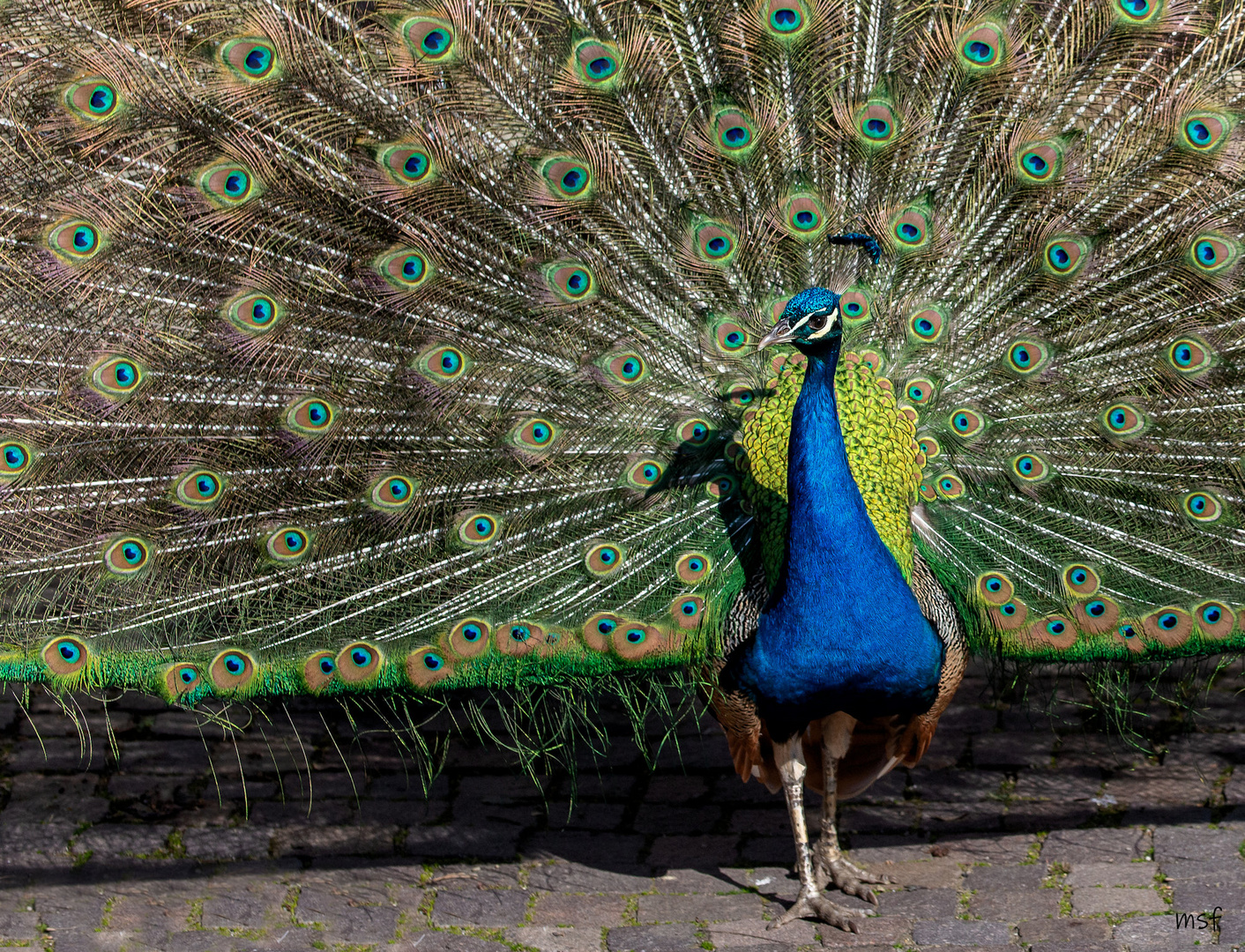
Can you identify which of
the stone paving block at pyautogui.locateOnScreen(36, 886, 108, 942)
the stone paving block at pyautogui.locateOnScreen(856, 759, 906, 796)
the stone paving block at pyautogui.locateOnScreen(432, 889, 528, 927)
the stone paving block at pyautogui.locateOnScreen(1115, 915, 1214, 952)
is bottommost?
the stone paving block at pyautogui.locateOnScreen(36, 886, 108, 942)

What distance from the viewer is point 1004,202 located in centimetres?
439

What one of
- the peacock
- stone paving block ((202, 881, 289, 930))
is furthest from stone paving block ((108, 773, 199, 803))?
the peacock

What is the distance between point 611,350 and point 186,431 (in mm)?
1234

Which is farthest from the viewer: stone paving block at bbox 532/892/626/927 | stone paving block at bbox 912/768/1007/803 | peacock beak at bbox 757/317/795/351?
stone paving block at bbox 912/768/1007/803

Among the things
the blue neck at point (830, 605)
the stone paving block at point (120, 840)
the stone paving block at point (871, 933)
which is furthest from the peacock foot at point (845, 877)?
the stone paving block at point (120, 840)

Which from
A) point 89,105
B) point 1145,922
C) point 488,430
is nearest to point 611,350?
point 488,430

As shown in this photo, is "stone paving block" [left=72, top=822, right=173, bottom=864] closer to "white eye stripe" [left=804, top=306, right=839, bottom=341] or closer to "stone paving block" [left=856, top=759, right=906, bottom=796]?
"stone paving block" [left=856, top=759, right=906, bottom=796]

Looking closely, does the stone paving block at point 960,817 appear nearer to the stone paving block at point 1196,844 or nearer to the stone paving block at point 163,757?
the stone paving block at point 1196,844

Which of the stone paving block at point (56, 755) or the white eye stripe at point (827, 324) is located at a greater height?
the white eye stripe at point (827, 324)

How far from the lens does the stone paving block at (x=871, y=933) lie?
4.38 metres

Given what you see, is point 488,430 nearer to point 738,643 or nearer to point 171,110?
point 738,643

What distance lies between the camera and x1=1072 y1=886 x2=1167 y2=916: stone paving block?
439 centimetres

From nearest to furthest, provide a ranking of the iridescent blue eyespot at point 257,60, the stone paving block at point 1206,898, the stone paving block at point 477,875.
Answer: the iridescent blue eyespot at point 257,60, the stone paving block at point 1206,898, the stone paving block at point 477,875

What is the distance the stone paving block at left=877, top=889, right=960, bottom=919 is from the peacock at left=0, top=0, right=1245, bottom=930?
0.12 meters
